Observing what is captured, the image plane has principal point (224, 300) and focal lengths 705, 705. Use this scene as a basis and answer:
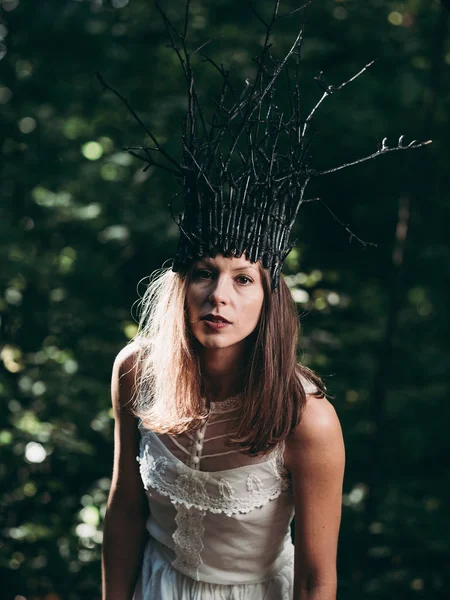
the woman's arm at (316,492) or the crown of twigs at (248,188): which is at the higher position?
the crown of twigs at (248,188)

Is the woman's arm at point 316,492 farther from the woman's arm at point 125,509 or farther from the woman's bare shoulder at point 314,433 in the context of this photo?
the woman's arm at point 125,509

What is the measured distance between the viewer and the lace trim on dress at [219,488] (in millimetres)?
1632

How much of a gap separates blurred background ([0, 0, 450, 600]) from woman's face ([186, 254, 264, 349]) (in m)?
0.95

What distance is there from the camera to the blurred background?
2.69 metres

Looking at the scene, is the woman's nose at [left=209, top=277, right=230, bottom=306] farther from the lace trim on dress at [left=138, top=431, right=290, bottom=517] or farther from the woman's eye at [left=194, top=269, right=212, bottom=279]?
the lace trim on dress at [left=138, top=431, right=290, bottom=517]

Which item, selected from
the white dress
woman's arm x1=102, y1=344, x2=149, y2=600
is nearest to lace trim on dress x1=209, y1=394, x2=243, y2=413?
the white dress

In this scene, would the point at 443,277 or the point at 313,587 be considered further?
the point at 443,277

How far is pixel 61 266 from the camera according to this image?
3068mm

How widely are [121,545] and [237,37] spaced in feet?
6.97

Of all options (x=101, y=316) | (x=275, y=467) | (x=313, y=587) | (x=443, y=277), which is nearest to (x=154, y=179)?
(x=101, y=316)

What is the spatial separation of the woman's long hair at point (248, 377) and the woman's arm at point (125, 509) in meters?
0.05

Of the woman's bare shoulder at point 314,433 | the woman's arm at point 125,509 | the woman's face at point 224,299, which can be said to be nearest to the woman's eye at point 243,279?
the woman's face at point 224,299

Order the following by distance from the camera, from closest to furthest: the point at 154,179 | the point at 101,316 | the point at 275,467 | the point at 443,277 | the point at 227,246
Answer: the point at 227,246, the point at 275,467, the point at 101,316, the point at 154,179, the point at 443,277

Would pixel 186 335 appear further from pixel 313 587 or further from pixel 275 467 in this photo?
pixel 313 587
